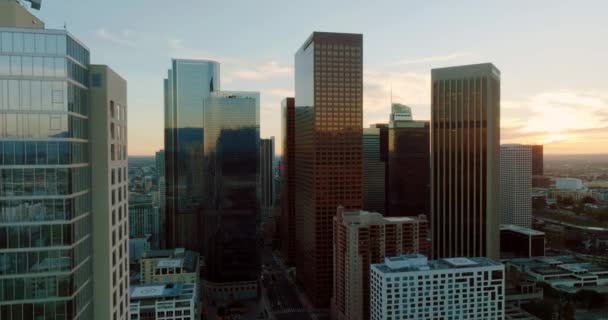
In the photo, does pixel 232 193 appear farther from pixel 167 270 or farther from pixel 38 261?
pixel 38 261

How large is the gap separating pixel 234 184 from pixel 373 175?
88226 millimetres

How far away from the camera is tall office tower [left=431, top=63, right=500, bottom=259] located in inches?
4168

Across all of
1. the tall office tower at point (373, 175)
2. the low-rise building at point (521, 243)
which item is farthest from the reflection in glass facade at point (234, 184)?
the tall office tower at point (373, 175)

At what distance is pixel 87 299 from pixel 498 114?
103496mm

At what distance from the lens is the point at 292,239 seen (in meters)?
152

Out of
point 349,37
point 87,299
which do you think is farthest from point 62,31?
point 349,37

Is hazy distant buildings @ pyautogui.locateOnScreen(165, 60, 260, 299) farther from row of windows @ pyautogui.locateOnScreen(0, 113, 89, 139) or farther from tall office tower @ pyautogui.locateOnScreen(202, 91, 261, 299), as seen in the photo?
row of windows @ pyautogui.locateOnScreen(0, 113, 89, 139)

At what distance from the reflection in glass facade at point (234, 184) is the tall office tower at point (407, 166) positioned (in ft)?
260

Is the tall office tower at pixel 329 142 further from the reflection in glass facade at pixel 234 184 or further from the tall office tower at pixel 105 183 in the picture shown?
the tall office tower at pixel 105 183

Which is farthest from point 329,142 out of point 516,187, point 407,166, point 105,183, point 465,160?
point 105,183

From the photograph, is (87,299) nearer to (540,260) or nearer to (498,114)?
(498,114)

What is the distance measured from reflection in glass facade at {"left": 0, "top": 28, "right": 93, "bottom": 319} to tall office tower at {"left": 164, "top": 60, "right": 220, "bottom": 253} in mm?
129620

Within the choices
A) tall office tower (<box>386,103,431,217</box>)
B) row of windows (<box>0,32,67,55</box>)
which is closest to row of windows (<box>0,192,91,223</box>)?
row of windows (<box>0,32,67,55</box>)

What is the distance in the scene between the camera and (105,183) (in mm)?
24500
